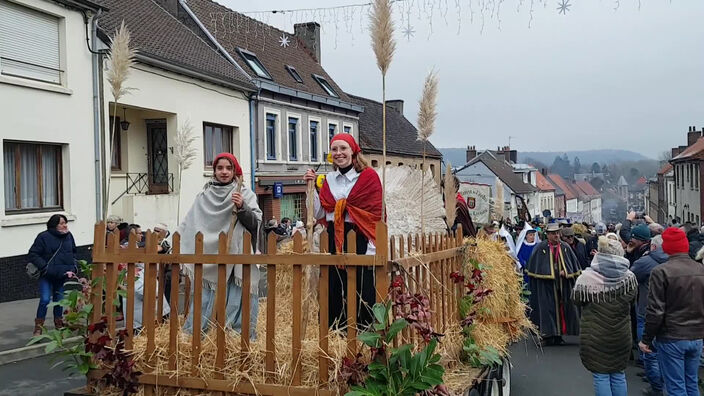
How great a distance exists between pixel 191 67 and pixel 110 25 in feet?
8.45

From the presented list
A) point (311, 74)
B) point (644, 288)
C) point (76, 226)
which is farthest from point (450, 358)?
point (311, 74)

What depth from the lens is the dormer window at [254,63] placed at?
77.9 feet

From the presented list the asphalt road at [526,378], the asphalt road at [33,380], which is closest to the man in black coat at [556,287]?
the asphalt road at [526,378]

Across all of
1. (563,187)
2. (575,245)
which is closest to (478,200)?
(575,245)

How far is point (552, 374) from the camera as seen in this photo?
768cm

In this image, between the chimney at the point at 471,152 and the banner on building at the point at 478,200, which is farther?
the chimney at the point at 471,152

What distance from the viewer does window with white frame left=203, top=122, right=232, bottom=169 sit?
66.4 feet

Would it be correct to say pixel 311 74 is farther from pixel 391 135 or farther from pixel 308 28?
pixel 391 135

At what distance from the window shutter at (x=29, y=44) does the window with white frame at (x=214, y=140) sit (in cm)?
684

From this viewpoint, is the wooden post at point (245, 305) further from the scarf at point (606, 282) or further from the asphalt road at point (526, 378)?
the asphalt road at point (526, 378)

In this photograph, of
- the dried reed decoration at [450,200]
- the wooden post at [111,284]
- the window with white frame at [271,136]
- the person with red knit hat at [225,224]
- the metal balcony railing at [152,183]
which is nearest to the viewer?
the wooden post at [111,284]

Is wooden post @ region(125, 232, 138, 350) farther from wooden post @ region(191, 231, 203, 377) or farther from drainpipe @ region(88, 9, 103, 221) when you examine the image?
drainpipe @ region(88, 9, 103, 221)

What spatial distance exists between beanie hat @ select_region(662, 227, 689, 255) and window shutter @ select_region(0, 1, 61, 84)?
12490mm

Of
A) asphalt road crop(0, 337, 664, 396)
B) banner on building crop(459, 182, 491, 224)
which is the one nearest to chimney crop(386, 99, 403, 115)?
banner on building crop(459, 182, 491, 224)
